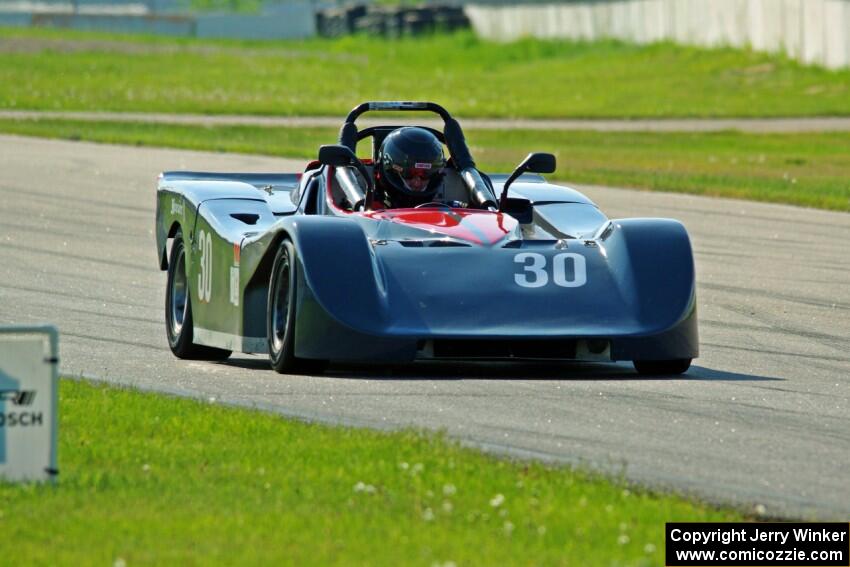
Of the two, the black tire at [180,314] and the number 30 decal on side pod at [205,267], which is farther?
the black tire at [180,314]

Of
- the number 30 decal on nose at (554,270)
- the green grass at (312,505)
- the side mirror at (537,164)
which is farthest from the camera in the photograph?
the side mirror at (537,164)

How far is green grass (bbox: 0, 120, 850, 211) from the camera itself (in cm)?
2370

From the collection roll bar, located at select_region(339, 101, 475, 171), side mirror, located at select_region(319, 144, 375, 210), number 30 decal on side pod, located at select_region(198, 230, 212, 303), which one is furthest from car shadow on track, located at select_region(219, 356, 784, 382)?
roll bar, located at select_region(339, 101, 475, 171)

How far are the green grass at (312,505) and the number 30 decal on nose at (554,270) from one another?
83.3 inches

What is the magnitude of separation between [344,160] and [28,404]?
4437 millimetres

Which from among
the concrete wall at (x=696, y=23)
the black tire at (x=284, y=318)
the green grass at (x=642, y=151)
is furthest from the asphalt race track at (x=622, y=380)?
the concrete wall at (x=696, y=23)

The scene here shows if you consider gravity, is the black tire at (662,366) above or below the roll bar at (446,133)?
below

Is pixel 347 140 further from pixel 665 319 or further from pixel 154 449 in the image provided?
pixel 154 449

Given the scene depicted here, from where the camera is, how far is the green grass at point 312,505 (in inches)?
216

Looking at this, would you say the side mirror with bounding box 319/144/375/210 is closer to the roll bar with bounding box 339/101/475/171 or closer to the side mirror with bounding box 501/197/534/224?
the roll bar with bounding box 339/101/475/171

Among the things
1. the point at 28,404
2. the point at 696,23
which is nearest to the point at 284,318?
the point at 28,404

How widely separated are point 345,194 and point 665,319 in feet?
7.65

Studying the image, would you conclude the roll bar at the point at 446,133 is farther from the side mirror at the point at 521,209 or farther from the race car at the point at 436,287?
the race car at the point at 436,287

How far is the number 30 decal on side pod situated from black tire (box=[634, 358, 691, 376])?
2625mm
